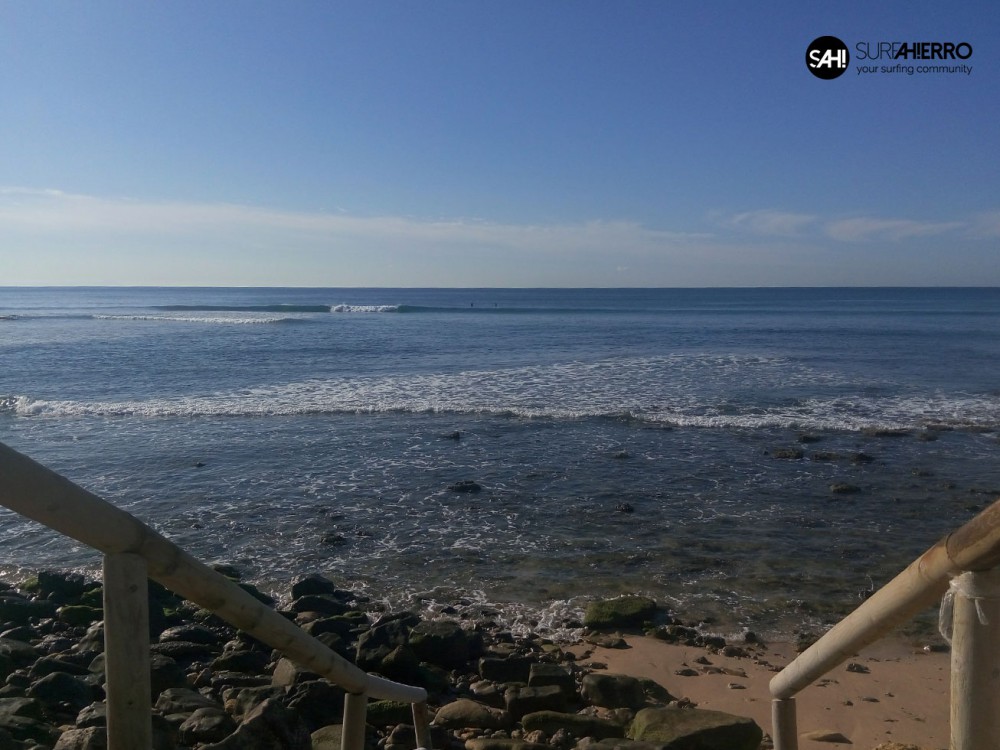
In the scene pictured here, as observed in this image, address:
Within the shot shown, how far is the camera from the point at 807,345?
4297 cm

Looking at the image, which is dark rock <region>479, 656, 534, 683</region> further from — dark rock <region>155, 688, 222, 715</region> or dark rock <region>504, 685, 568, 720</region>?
dark rock <region>155, 688, 222, 715</region>

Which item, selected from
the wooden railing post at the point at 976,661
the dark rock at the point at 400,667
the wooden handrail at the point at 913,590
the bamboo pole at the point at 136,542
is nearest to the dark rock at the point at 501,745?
the dark rock at the point at 400,667

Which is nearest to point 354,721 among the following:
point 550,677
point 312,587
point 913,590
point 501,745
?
point 913,590

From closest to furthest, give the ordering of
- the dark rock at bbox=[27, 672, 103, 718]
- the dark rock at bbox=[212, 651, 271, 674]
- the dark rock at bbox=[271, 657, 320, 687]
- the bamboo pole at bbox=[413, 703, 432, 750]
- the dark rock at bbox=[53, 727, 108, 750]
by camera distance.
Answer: the bamboo pole at bbox=[413, 703, 432, 750], the dark rock at bbox=[53, 727, 108, 750], the dark rock at bbox=[27, 672, 103, 718], the dark rock at bbox=[271, 657, 320, 687], the dark rock at bbox=[212, 651, 271, 674]

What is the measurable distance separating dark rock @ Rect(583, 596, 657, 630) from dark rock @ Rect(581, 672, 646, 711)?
1.74 metres

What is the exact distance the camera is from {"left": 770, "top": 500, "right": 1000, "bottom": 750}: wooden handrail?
5.39 feet

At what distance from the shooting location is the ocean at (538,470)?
10.5 m

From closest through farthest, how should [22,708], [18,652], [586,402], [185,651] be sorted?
[22,708], [18,652], [185,651], [586,402]

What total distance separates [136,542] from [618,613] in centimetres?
765

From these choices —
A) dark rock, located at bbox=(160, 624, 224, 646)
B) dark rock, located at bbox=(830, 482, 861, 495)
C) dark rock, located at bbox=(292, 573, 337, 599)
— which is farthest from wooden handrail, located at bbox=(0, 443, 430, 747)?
dark rock, located at bbox=(830, 482, 861, 495)

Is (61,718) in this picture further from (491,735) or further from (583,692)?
(583,692)

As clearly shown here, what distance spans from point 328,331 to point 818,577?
48596 millimetres

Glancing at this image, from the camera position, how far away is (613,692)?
273 inches

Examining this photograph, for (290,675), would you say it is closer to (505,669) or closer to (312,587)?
(505,669)
